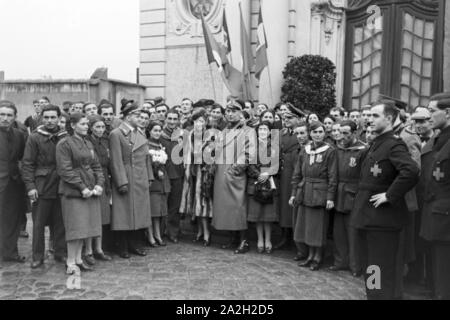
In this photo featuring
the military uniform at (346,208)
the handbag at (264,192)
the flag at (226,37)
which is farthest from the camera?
the flag at (226,37)

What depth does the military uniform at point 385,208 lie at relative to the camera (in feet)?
14.0

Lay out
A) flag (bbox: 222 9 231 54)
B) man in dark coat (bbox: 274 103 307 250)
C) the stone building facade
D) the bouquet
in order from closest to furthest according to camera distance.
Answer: man in dark coat (bbox: 274 103 307 250) → the bouquet → the stone building facade → flag (bbox: 222 9 231 54)

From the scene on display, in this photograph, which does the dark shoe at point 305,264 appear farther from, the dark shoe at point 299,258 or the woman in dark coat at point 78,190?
the woman in dark coat at point 78,190

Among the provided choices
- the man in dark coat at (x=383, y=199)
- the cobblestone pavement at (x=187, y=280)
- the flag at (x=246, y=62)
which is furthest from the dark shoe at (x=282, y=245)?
the flag at (x=246, y=62)

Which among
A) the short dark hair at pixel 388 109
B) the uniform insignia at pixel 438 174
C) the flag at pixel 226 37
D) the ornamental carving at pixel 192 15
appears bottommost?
the uniform insignia at pixel 438 174

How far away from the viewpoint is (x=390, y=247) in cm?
436

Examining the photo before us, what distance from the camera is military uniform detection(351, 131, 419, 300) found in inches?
168

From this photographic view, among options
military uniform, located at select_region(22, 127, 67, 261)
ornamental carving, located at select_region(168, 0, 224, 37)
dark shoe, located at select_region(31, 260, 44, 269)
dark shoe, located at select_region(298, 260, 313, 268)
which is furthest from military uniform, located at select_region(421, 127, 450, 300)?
ornamental carving, located at select_region(168, 0, 224, 37)

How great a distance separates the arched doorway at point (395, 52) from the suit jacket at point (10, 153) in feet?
26.3

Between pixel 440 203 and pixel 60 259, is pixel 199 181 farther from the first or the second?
pixel 440 203

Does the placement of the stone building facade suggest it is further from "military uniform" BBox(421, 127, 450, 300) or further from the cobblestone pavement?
"military uniform" BBox(421, 127, 450, 300)

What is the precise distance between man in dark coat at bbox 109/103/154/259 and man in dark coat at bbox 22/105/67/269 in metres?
0.82
